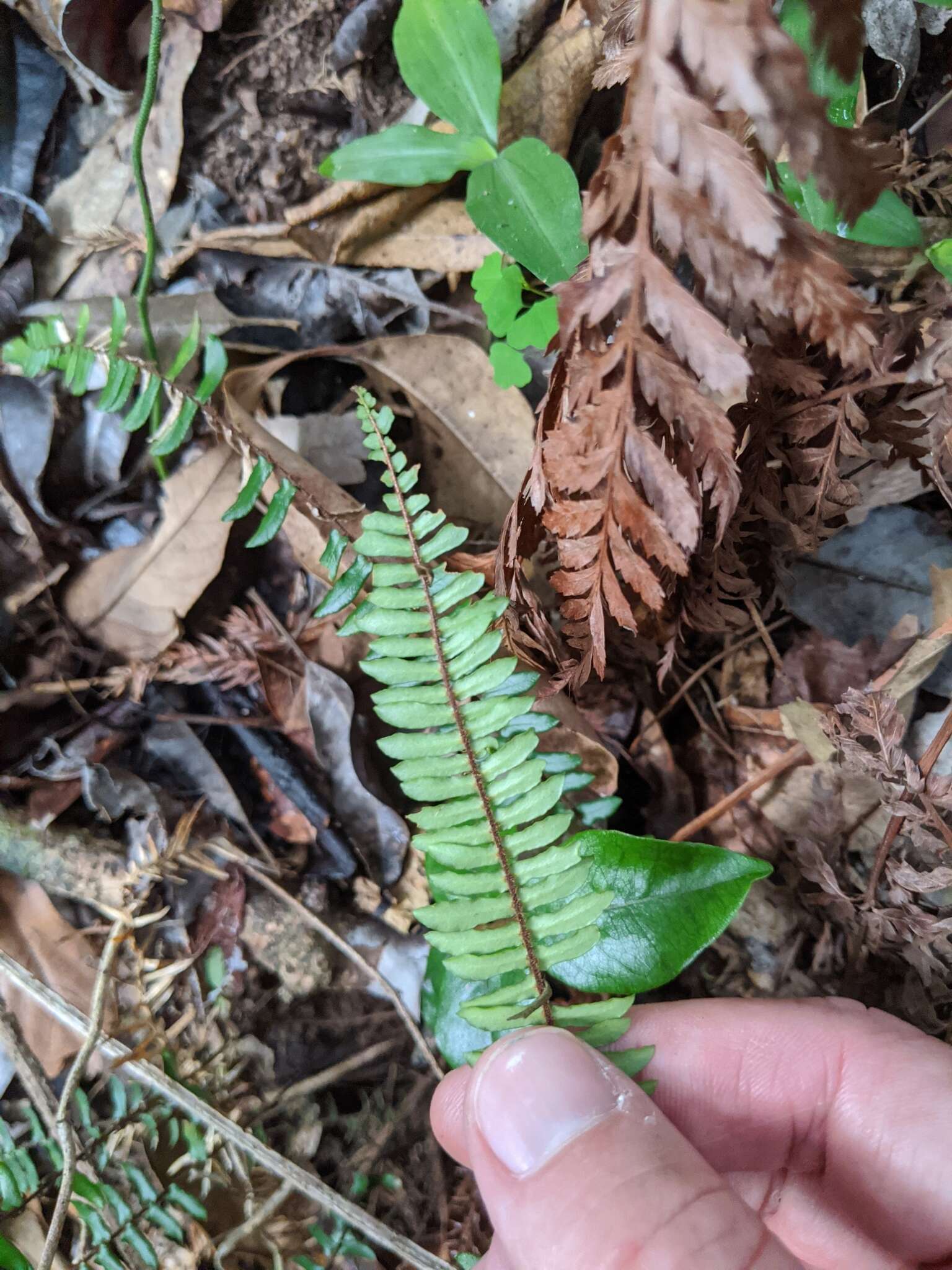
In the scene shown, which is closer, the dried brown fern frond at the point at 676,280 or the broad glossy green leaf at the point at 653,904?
the dried brown fern frond at the point at 676,280

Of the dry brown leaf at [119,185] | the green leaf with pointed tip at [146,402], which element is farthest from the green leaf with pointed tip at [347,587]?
the dry brown leaf at [119,185]

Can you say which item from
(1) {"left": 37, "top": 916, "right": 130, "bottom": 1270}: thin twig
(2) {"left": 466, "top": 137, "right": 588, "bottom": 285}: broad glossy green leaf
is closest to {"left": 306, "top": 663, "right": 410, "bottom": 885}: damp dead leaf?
(1) {"left": 37, "top": 916, "right": 130, "bottom": 1270}: thin twig

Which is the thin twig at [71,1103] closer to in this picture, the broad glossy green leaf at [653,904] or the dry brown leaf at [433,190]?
the broad glossy green leaf at [653,904]

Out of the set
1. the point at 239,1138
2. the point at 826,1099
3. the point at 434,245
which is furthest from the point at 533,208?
the point at 239,1138

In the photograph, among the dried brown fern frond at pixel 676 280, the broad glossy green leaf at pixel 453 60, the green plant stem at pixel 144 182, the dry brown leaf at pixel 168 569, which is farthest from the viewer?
the dry brown leaf at pixel 168 569

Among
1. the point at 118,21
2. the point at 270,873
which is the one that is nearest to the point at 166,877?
the point at 270,873

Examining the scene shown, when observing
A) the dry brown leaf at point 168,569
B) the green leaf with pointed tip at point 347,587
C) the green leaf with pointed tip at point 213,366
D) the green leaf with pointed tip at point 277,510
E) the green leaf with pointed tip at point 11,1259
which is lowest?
the green leaf with pointed tip at point 11,1259

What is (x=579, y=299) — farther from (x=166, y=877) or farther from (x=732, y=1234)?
(x=166, y=877)
